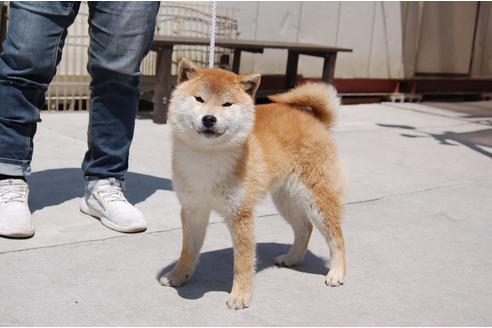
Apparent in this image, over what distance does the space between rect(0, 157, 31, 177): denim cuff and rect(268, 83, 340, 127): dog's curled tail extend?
1.26m

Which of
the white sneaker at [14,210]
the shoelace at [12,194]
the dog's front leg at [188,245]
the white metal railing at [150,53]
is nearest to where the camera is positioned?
the dog's front leg at [188,245]

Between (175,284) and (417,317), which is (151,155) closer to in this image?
(175,284)

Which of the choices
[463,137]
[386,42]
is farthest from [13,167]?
[386,42]

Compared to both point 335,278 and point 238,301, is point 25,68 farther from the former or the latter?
point 335,278

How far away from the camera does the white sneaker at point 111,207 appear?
10.9ft

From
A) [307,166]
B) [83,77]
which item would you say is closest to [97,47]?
[307,166]

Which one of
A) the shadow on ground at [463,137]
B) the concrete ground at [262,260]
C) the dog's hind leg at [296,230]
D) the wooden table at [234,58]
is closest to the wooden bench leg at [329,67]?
the wooden table at [234,58]

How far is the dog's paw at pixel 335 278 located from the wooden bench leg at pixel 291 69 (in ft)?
16.5

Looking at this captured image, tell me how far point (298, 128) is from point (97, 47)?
108cm

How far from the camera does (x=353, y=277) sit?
304 cm

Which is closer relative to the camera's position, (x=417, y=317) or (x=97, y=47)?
(x=417, y=317)

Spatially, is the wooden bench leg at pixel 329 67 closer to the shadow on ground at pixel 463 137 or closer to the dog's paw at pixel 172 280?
the shadow on ground at pixel 463 137

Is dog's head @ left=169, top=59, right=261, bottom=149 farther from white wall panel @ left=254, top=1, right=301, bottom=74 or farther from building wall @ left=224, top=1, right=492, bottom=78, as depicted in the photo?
white wall panel @ left=254, top=1, right=301, bottom=74

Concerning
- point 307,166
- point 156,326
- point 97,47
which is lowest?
point 156,326
